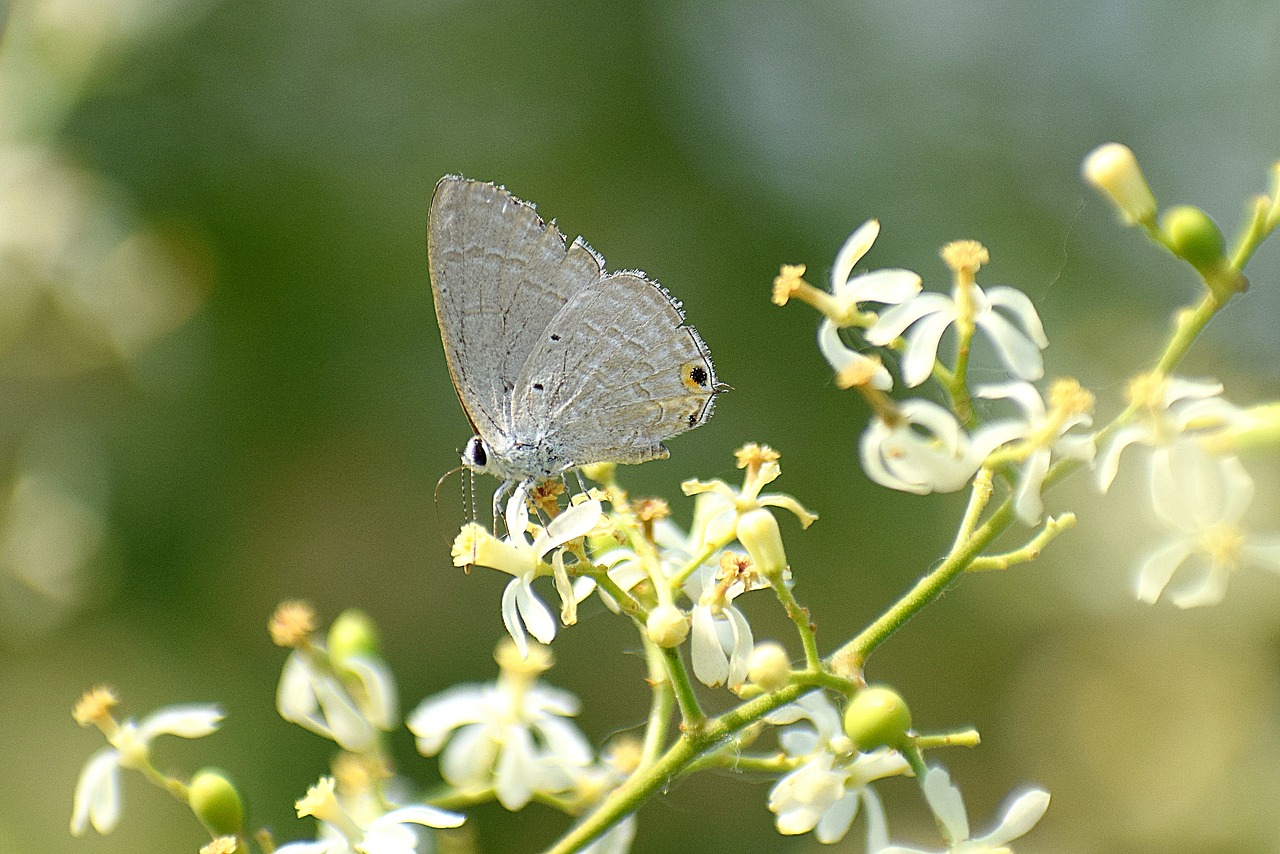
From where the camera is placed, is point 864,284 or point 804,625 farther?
point 864,284

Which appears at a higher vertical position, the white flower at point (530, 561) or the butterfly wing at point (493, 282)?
the butterfly wing at point (493, 282)

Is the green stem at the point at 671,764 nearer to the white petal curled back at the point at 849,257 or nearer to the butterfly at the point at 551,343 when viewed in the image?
the white petal curled back at the point at 849,257

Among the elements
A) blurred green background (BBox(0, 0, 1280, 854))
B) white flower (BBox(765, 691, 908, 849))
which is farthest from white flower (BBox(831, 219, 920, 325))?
blurred green background (BBox(0, 0, 1280, 854))

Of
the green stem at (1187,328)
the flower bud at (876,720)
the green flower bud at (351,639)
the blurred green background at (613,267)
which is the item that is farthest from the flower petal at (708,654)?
the blurred green background at (613,267)

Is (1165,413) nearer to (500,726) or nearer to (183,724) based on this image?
(500,726)

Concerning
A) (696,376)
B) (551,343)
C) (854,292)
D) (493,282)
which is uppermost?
(493,282)

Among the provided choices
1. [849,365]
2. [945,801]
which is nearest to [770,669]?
[945,801]

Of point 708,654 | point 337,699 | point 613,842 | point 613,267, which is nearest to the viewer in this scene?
point 708,654
